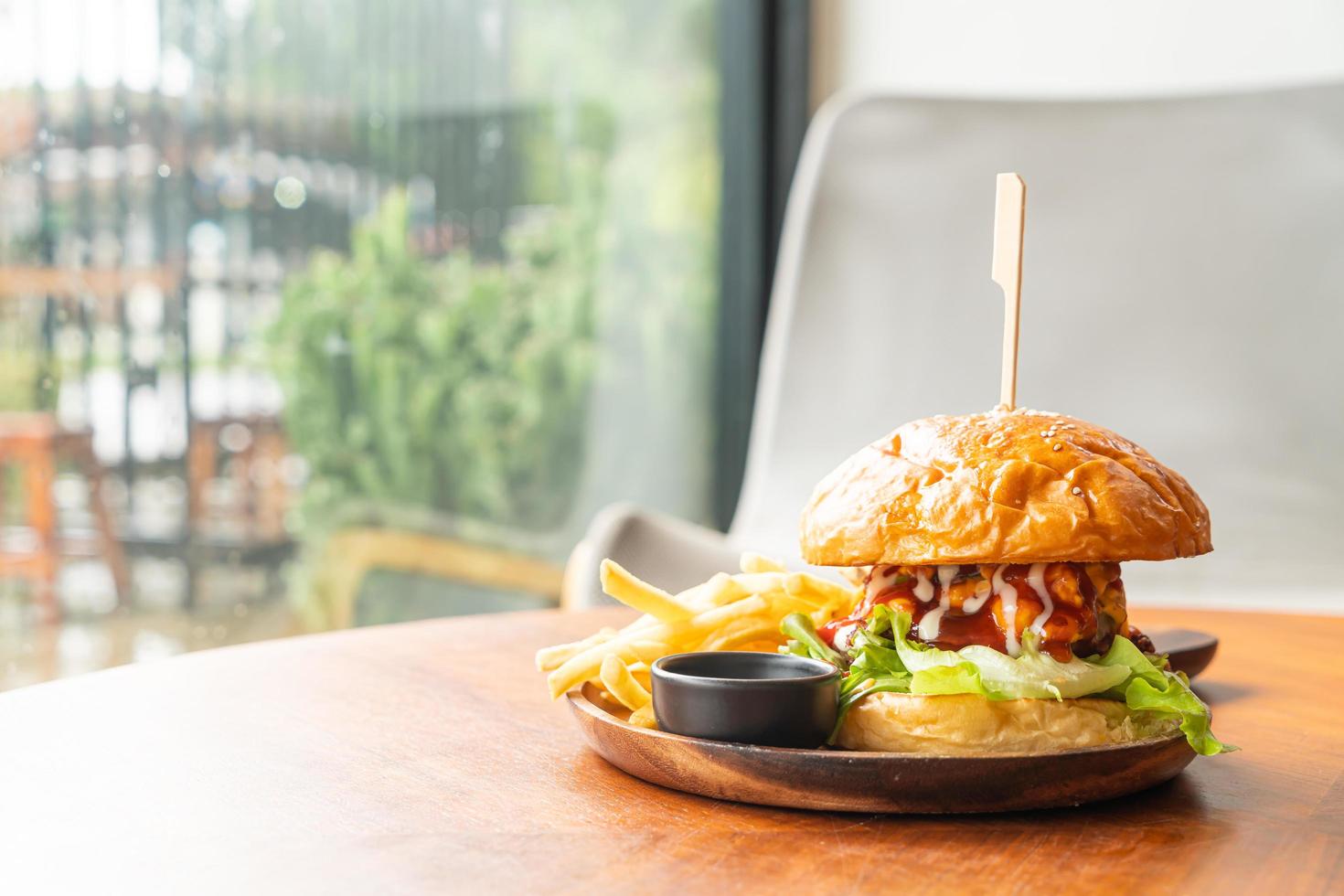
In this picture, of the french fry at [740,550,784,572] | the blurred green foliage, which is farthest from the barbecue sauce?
the blurred green foliage

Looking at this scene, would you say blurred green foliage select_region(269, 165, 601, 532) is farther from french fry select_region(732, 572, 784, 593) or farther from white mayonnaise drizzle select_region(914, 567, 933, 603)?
white mayonnaise drizzle select_region(914, 567, 933, 603)

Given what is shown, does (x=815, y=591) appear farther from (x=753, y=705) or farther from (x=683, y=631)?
(x=753, y=705)

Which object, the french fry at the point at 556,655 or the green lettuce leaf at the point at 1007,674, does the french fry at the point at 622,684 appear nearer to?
the french fry at the point at 556,655

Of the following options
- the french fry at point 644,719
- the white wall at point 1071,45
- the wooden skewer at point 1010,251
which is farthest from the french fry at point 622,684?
the white wall at point 1071,45

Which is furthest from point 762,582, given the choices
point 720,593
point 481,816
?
point 481,816

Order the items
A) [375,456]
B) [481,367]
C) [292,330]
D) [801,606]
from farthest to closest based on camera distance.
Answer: [481,367]
[375,456]
[292,330]
[801,606]

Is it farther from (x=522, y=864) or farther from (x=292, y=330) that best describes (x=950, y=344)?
(x=522, y=864)

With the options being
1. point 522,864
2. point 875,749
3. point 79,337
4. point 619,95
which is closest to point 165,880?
point 522,864
